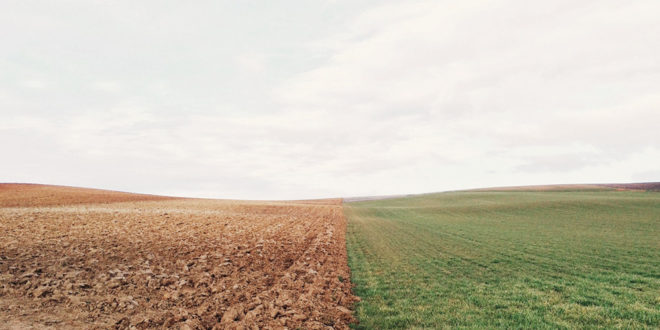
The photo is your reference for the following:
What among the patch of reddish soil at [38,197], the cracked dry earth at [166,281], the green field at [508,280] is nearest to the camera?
the green field at [508,280]

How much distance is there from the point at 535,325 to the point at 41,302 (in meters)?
13.1

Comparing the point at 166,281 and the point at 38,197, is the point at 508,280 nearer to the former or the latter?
the point at 166,281

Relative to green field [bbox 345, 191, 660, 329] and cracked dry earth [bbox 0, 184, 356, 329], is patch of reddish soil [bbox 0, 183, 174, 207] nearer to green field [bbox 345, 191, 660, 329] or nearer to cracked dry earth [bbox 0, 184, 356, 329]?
cracked dry earth [bbox 0, 184, 356, 329]

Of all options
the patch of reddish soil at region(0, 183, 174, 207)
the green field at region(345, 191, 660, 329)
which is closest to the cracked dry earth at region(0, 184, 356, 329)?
the green field at region(345, 191, 660, 329)

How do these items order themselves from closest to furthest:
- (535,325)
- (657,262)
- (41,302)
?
(535,325), (41,302), (657,262)

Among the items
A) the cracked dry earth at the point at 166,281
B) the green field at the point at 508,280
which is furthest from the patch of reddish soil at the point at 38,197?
the green field at the point at 508,280

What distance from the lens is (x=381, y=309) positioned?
9.78 meters

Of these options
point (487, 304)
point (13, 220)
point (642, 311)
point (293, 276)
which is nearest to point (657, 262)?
point (642, 311)

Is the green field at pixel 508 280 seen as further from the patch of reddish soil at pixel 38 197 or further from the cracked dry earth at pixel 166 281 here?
the patch of reddish soil at pixel 38 197

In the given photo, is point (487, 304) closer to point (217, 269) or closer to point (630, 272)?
point (630, 272)

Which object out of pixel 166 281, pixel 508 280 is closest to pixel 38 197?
pixel 166 281

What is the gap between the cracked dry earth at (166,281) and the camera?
8.85 metres

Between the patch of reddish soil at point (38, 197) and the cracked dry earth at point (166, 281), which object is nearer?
the cracked dry earth at point (166, 281)

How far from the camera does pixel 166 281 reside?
12.2m
